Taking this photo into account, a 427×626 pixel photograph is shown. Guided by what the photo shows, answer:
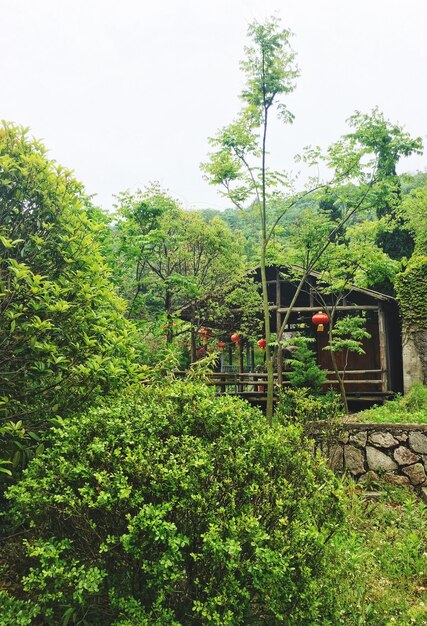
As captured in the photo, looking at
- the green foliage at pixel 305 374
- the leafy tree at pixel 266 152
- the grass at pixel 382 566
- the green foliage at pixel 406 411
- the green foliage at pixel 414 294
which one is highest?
the leafy tree at pixel 266 152

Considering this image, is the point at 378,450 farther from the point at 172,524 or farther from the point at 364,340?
the point at 364,340

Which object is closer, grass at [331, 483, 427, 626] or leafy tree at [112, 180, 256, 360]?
grass at [331, 483, 427, 626]

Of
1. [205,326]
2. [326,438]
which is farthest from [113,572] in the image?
[205,326]

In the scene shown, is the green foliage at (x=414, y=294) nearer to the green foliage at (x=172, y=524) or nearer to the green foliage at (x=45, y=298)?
the green foliage at (x=172, y=524)

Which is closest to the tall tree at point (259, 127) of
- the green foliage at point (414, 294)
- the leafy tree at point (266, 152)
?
the leafy tree at point (266, 152)

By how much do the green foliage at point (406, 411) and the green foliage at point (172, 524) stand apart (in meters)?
5.50

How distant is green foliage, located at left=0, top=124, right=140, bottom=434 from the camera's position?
3.11 meters

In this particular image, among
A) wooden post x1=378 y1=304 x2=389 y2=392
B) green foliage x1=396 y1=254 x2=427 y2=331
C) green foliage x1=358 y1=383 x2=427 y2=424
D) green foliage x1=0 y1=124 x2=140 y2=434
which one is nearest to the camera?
green foliage x1=0 y1=124 x2=140 y2=434

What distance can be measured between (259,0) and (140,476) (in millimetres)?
7740

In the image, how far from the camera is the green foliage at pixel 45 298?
311 cm

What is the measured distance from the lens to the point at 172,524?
245 cm

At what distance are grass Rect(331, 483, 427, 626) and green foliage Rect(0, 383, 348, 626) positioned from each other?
17.7 inches

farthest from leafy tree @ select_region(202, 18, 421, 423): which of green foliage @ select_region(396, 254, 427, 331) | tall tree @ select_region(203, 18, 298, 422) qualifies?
green foliage @ select_region(396, 254, 427, 331)

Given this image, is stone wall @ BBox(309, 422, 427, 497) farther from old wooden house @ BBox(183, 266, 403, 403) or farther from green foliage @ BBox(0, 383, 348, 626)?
old wooden house @ BBox(183, 266, 403, 403)
